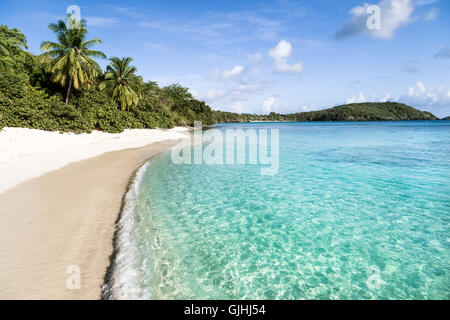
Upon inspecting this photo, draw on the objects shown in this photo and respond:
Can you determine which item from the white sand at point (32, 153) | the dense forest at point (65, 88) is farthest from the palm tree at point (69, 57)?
the white sand at point (32, 153)

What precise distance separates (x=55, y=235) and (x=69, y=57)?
25.2 metres

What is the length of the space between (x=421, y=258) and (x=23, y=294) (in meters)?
6.68

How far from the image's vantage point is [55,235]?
4.62 metres

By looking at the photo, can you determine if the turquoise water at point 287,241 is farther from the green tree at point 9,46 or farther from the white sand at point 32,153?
the green tree at point 9,46

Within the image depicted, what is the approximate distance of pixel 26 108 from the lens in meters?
17.0

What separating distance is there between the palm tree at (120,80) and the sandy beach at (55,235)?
2792 cm

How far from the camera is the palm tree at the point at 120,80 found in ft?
109

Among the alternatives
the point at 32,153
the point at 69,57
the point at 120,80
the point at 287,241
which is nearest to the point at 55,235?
the point at 287,241

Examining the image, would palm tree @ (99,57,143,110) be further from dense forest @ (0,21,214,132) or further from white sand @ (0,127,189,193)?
white sand @ (0,127,189,193)

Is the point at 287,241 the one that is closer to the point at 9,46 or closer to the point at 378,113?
the point at 9,46

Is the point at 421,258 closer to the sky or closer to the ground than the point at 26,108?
closer to the ground

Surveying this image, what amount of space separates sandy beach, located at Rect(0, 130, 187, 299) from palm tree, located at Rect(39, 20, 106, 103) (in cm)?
1956
